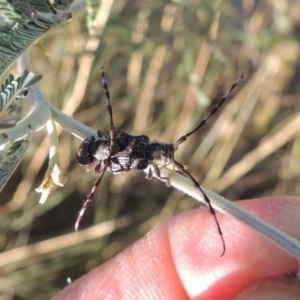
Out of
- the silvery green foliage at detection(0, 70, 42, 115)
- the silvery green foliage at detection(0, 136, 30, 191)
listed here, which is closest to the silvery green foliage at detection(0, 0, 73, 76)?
the silvery green foliage at detection(0, 70, 42, 115)

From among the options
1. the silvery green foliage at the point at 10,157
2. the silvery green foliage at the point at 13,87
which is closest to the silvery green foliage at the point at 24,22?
the silvery green foliage at the point at 13,87

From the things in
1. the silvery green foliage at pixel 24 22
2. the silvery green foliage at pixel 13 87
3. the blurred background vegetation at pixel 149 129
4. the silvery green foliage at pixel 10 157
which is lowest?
the blurred background vegetation at pixel 149 129

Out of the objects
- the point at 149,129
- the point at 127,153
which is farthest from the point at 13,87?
the point at 149,129

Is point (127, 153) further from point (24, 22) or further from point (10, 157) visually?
point (24, 22)

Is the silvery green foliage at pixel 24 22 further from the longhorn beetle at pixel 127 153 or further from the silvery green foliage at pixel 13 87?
the longhorn beetle at pixel 127 153

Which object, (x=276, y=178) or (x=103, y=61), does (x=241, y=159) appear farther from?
(x=103, y=61)

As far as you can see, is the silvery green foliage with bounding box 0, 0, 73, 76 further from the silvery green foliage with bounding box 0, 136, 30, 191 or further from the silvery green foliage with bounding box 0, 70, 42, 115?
the silvery green foliage with bounding box 0, 136, 30, 191

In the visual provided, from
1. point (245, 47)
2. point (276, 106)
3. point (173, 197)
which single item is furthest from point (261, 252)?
point (245, 47)
